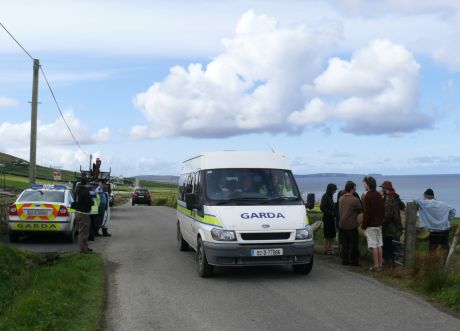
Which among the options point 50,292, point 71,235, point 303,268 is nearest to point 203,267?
point 303,268

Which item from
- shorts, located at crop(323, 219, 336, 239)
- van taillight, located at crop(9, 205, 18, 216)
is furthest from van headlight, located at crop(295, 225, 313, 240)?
van taillight, located at crop(9, 205, 18, 216)

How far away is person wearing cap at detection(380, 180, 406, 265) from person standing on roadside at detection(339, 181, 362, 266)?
0.58 meters

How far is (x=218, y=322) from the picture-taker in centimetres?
673

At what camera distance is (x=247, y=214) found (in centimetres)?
966

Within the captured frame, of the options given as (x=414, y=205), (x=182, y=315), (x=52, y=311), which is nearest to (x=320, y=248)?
(x=414, y=205)

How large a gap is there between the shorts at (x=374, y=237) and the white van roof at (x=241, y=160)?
2043 mm

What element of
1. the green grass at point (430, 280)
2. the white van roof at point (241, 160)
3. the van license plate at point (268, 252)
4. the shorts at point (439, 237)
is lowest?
the green grass at point (430, 280)

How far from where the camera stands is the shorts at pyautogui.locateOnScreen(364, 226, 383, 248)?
10445 mm

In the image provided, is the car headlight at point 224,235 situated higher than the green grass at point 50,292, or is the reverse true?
the car headlight at point 224,235

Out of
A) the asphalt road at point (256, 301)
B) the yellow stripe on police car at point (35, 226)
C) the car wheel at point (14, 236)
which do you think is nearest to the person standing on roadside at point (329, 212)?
the asphalt road at point (256, 301)

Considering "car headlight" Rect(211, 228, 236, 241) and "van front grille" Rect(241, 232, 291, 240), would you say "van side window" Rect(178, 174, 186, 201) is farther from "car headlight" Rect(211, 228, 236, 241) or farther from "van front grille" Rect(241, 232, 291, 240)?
"van front grille" Rect(241, 232, 291, 240)

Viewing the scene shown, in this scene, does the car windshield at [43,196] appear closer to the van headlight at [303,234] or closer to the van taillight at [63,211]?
the van taillight at [63,211]

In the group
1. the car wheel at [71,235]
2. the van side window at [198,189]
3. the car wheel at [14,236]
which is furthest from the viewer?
the car wheel at [71,235]

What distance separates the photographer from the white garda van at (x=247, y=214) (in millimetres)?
9500
